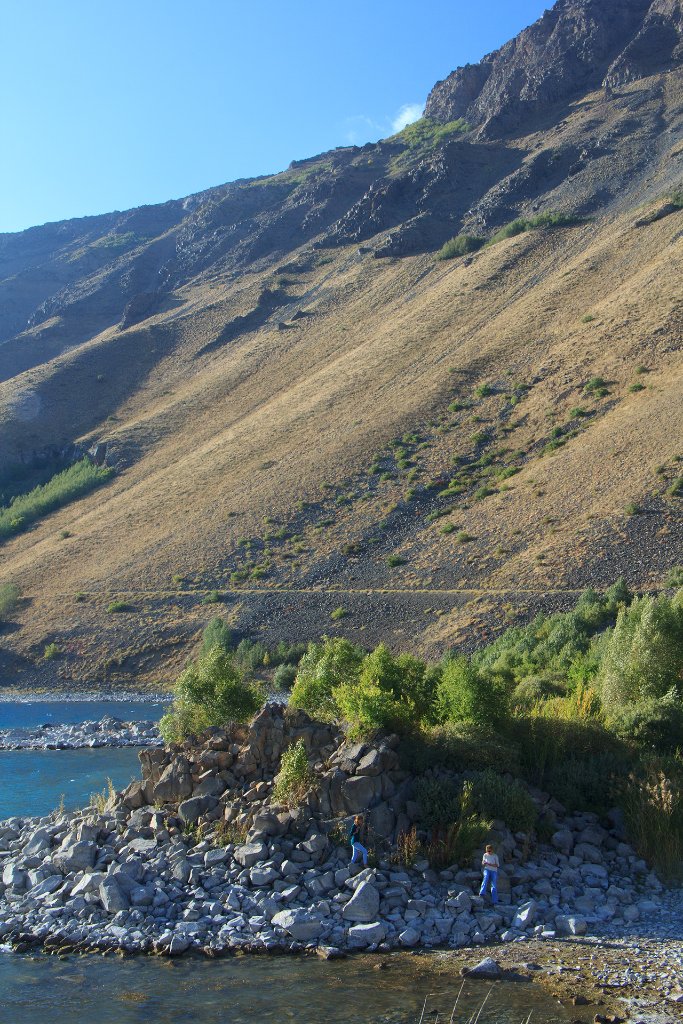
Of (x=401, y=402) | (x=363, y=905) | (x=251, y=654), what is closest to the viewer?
(x=363, y=905)

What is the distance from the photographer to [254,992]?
1342 cm

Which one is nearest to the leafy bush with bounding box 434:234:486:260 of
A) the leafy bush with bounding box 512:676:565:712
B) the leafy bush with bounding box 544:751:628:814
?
the leafy bush with bounding box 512:676:565:712

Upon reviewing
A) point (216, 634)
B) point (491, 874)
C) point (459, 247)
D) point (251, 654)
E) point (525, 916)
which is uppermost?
point (459, 247)

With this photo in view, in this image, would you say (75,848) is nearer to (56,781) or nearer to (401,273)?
(56,781)

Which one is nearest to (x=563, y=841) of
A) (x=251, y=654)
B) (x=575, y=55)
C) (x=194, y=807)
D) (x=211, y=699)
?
(x=194, y=807)

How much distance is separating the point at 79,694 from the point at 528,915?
4102cm

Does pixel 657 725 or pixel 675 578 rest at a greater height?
pixel 657 725

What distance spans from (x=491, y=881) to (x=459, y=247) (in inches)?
3836

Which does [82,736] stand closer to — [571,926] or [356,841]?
[356,841]

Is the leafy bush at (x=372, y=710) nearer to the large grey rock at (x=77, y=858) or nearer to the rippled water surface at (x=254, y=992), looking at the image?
the rippled water surface at (x=254, y=992)

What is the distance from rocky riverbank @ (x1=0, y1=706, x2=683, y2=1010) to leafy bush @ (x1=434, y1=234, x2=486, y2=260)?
302 ft

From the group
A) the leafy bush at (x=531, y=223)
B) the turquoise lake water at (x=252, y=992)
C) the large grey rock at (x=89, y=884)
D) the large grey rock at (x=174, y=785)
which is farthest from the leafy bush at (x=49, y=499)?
the turquoise lake water at (x=252, y=992)

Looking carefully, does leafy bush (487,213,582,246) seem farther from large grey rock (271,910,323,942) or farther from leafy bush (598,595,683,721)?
large grey rock (271,910,323,942)

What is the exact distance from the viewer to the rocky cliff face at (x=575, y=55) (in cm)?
13075
